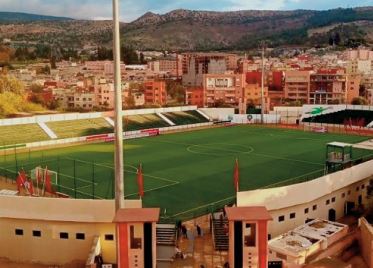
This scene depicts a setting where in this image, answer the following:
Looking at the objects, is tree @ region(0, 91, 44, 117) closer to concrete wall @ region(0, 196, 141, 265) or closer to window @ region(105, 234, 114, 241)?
concrete wall @ region(0, 196, 141, 265)

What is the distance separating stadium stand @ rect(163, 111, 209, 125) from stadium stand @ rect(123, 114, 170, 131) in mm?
1976

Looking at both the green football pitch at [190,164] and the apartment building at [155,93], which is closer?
the green football pitch at [190,164]

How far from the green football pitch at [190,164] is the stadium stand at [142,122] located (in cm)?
328

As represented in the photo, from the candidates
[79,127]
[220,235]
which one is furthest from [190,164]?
[220,235]

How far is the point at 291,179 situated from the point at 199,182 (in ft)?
18.8

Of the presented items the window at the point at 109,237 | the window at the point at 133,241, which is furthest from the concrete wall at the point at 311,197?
the window at the point at 133,241

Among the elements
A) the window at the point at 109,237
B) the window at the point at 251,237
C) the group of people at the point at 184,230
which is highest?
the window at the point at 251,237

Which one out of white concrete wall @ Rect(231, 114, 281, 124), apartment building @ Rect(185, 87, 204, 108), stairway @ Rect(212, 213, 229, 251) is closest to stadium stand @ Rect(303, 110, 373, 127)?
white concrete wall @ Rect(231, 114, 281, 124)

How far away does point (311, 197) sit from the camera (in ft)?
73.7

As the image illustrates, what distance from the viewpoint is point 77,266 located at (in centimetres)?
1820

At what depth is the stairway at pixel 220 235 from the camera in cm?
1892

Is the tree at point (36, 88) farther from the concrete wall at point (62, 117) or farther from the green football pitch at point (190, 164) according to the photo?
the green football pitch at point (190, 164)

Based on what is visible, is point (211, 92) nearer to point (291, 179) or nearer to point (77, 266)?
point (291, 179)

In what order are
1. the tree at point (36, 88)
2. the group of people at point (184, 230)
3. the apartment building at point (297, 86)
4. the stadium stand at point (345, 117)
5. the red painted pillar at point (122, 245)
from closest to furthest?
the red painted pillar at point (122, 245)
the group of people at point (184, 230)
the stadium stand at point (345, 117)
the tree at point (36, 88)
the apartment building at point (297, 86)
